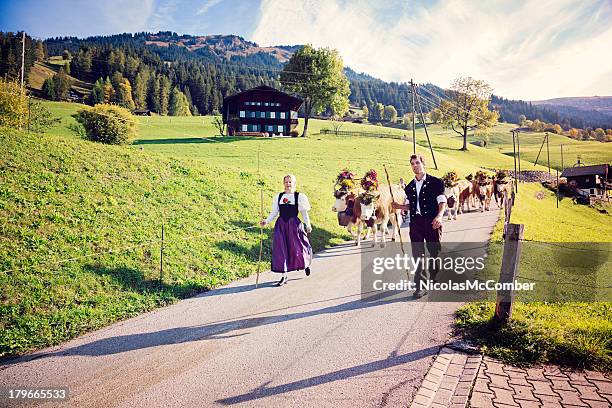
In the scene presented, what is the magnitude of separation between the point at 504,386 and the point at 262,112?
5872 cm

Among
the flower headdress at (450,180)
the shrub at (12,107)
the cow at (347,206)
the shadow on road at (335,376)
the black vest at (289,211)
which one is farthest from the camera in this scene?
the shrub at (12,107)

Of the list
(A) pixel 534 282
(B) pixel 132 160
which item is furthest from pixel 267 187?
(A) pixel 534 282

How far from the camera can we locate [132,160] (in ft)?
50.1

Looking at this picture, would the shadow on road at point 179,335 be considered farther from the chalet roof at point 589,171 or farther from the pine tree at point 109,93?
the pine tree at point 109,93

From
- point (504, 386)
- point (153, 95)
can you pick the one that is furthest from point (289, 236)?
point (153, 95)

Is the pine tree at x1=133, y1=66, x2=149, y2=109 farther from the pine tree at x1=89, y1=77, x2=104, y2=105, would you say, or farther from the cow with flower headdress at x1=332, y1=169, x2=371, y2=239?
the cow with flower headdress at x1=332, y1=169, x2=371, y2=239

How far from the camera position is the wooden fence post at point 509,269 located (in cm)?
557

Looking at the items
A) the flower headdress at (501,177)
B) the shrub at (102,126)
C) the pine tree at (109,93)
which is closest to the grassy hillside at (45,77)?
the pine tree at (109,93)

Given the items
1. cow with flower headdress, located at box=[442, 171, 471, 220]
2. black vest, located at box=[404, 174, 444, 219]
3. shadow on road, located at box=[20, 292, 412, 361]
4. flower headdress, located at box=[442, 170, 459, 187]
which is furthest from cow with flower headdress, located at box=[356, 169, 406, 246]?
flower headdress, located at box=[442, 170, 459, 187]

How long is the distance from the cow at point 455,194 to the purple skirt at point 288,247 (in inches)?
425

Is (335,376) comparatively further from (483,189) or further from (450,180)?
(483,189)

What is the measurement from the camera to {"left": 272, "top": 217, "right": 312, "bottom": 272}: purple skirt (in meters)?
8.40

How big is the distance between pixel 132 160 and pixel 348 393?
46.1ft

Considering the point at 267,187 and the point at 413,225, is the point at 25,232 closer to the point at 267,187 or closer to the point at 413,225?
the point at 413,225
